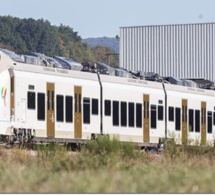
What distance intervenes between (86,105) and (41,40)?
133103 mm

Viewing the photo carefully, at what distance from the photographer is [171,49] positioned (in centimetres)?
7775

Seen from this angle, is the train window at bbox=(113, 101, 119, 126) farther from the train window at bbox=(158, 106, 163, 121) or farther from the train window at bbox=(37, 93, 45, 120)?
the train window at bbox=(37, 93, 45, 120)

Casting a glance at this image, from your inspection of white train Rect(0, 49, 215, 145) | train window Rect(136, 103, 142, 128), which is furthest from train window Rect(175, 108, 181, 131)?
train window Rect(136, 103, 142, 128)

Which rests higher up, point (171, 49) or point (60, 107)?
point (171, 49)

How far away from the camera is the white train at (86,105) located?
98.8 feet

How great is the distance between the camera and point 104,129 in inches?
1380

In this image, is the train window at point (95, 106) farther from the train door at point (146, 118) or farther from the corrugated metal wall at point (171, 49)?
the corrugated metal wall at point (171, 49)

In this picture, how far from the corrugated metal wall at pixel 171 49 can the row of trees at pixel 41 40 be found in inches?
2902

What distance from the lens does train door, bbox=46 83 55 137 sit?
1242 inches

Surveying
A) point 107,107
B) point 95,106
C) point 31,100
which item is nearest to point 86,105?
point 95,106

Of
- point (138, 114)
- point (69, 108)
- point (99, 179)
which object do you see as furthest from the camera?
point (138, 114)

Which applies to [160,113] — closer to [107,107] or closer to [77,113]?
[107,107]

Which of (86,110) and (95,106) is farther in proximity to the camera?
(95,106)

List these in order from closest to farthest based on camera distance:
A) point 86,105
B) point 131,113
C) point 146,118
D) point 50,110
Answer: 1. point 50,110
2. point 86,105
3. point 131,113
4. point 146,118
